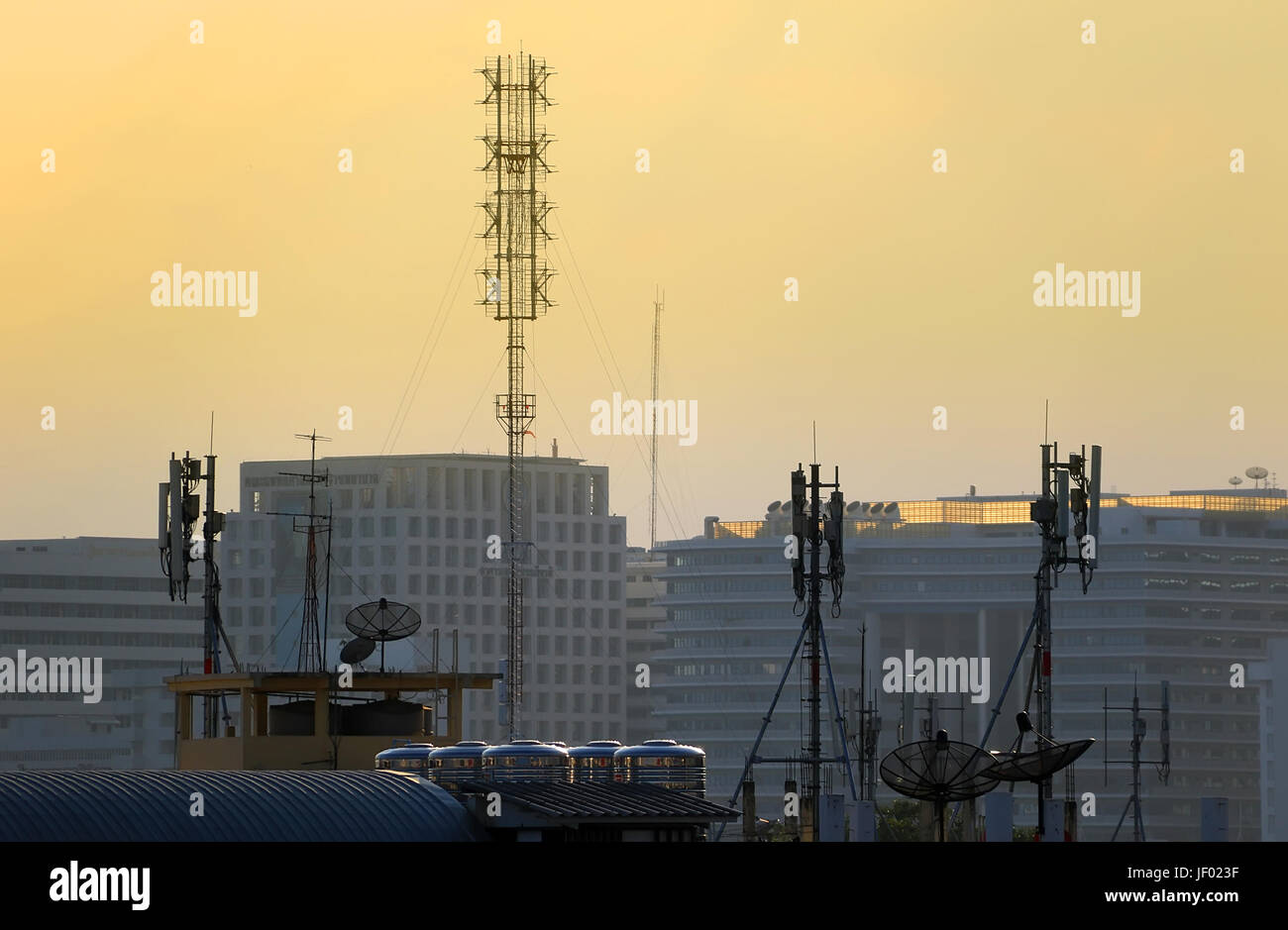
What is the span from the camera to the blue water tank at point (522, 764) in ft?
219

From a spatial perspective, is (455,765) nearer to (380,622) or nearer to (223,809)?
(223,809)

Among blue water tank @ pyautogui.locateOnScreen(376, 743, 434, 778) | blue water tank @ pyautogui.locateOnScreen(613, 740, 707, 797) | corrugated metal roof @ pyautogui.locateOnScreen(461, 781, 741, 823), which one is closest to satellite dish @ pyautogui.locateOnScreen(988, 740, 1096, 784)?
corrugated metal roof @ pyautogui.locateOnScreen(461, 781, 741, 823)

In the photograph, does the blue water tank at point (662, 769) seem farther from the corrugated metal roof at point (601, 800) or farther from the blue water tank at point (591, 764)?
the corrugated metal roof at point (601, 800)

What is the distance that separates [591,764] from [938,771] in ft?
35.9

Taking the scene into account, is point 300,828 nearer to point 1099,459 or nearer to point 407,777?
point 407,777

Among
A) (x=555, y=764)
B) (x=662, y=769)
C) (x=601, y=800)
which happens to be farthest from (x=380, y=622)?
(x=601, y=800)

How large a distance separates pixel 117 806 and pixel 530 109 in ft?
376

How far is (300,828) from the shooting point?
59062 mm

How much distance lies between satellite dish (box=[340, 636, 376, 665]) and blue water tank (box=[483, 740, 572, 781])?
20168mm

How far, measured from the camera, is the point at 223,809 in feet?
195

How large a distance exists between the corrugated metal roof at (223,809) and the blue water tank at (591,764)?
7692mm

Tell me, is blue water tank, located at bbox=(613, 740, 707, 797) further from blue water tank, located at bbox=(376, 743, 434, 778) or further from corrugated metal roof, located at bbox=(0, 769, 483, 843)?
corrugated metal roof, located at bbox=(0, 769, 483, 843)

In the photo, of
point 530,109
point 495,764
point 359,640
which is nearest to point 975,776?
point 495,764

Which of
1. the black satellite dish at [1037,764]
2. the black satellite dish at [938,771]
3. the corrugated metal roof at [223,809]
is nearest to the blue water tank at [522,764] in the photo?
the corrugated metal roof at [223,809]
